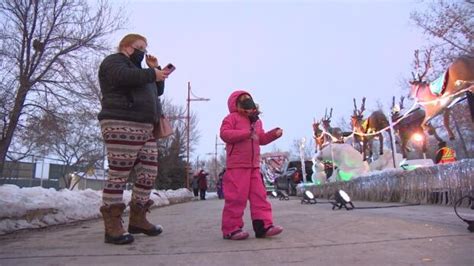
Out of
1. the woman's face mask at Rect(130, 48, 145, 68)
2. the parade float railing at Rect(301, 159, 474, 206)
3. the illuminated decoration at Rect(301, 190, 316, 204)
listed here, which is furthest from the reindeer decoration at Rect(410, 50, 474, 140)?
the woman's face mask at Rect(130, 48, 145, 68)

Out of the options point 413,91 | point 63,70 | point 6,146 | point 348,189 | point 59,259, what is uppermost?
point 63,70

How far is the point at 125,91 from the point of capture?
4.61m

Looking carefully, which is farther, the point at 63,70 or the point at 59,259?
the point at 63,70

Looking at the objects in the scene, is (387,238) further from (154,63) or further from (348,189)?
(348,189)

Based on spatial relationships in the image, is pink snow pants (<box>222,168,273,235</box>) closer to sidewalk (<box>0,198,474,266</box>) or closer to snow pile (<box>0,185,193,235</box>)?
sidewalk (<box>0,198,474,266</box>)

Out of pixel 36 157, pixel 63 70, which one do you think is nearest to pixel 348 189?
pixel 63 70

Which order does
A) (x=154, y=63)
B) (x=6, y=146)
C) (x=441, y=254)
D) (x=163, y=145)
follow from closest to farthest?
(x=441, y=254) → (x=154, y=63) → (x=6, y=146) → (x=163, y=145)

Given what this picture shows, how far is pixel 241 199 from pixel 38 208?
3770 mm

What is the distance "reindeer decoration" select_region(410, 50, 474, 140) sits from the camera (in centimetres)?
1242

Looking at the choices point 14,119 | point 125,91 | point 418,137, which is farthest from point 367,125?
point 125,91

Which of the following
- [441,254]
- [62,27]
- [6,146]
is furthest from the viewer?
[62,27]

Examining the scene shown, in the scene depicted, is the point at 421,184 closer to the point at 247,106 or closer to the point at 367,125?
the point at 247,106

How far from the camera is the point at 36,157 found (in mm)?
22906

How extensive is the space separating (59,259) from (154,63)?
7.78ft
